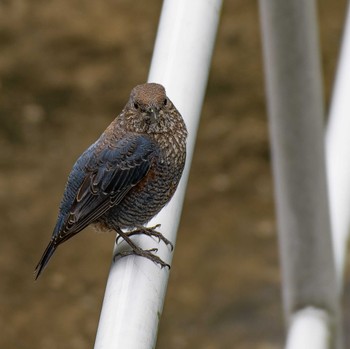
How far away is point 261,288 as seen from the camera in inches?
221

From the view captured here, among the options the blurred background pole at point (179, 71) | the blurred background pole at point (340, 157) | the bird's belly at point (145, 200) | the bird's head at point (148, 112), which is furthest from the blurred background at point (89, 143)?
the blurred background pole at point (179, 71)

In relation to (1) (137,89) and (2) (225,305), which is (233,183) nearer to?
(2) (225,305)

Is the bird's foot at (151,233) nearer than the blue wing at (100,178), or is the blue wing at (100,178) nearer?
the bird's foot at (151,233)

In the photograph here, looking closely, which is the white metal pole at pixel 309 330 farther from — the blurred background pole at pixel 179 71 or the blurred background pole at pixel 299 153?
the blurred background pole at pixel 179 71

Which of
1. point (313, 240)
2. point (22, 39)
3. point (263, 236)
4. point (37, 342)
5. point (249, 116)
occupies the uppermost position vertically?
point (22, 39)

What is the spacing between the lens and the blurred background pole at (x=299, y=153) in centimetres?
183

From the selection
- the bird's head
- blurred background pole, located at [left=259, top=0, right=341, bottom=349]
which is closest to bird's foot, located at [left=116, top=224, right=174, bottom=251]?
Answer: the bird's head

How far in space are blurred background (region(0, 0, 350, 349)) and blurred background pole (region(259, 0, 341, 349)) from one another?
315cm

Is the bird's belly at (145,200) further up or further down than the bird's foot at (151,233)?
further up

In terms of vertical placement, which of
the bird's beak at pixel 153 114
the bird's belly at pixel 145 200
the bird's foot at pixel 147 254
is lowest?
the bird's foot at pixel 147 254

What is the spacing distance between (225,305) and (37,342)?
3.33 feet

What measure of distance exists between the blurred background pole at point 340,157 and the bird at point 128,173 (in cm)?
43

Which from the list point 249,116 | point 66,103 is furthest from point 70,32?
point 249,116

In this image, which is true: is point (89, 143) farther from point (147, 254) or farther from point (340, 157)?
point (147, 254)
